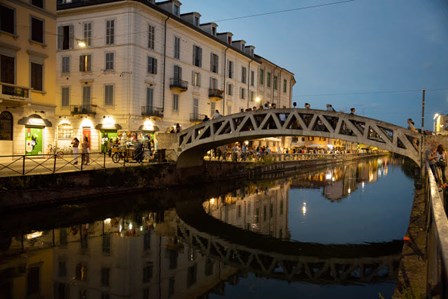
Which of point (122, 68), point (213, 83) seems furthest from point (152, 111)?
point (213, 83)

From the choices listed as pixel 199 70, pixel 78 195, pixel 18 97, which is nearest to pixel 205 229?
pixel 78 195

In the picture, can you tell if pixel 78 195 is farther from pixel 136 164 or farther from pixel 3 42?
pixel 3 42

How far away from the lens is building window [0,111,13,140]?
75.0ft

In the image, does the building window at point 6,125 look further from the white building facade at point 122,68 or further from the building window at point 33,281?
the building window at point 33,281

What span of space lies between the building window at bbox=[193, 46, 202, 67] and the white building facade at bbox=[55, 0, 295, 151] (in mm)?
274

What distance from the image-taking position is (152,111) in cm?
3369

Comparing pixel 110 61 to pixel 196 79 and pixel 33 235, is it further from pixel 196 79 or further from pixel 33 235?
pixel 33 235

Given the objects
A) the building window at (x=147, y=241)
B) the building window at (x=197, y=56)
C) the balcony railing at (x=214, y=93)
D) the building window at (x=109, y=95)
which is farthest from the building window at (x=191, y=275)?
the balcony railing at (x=214, y=93)

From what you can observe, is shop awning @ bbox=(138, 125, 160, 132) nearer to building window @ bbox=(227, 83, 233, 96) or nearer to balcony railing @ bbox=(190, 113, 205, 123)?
balcony railing @ bbox=(190, 113, 205, 123)

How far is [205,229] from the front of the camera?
1605 centimetres

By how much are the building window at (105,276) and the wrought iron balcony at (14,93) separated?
640 inches

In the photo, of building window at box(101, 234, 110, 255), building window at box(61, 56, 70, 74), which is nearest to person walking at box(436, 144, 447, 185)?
building window at box(101, 234, 110, 255)

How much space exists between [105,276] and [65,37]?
3076 centimetres

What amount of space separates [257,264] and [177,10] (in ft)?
105
